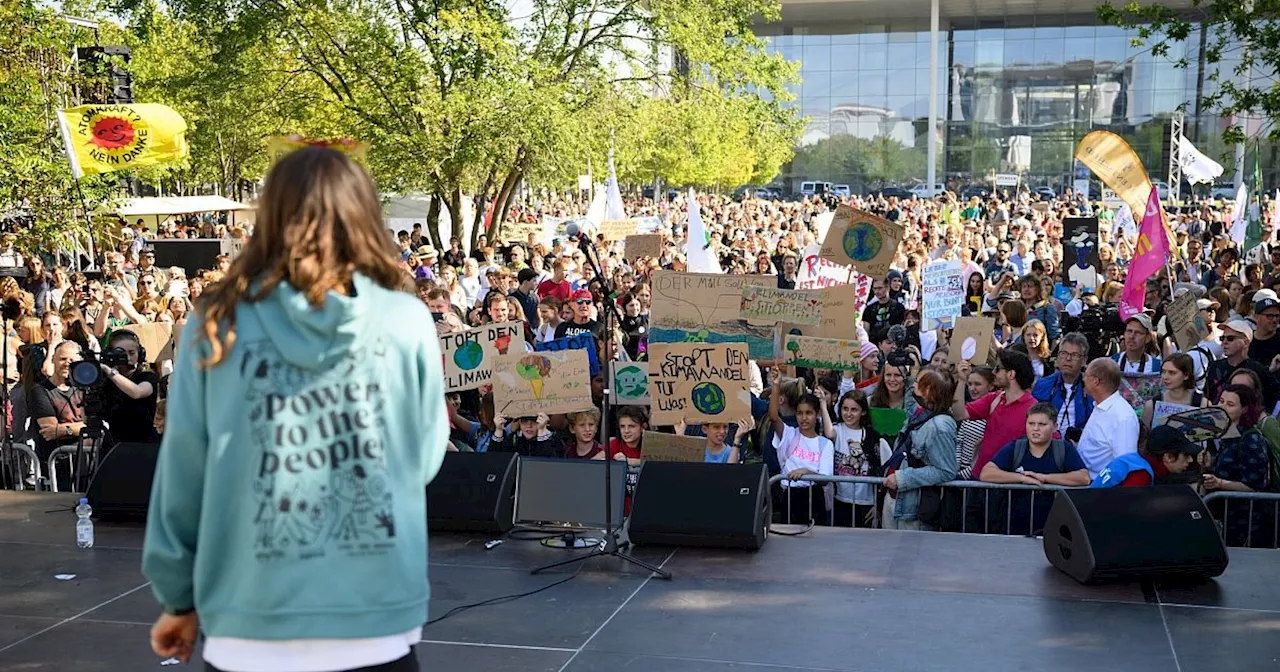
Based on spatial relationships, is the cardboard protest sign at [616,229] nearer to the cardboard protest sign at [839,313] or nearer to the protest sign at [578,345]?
the protest sign at [578,345]

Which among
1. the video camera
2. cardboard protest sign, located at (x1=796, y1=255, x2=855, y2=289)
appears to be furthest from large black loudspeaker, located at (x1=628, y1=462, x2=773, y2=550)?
cardboard protest sign, located at (x1=796, y1=255, x2=855, y2=289)

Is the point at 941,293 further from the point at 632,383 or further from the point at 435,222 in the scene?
the point at 435,222

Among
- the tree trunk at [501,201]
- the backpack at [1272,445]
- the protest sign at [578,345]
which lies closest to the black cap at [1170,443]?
the backpack at [1272,445]

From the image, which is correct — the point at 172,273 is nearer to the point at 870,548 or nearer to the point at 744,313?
the point at 744,313

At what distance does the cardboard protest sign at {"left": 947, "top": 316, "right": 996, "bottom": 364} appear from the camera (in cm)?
1101

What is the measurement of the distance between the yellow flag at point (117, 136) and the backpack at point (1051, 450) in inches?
417

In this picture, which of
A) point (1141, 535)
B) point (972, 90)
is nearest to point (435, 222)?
point (1141, 535)

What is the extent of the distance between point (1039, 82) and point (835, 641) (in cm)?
6624

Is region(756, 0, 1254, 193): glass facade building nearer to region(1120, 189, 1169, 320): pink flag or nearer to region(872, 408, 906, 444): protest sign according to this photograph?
region(1120, 189, 1169, 320): pink flag

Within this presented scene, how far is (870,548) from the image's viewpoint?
26.2 feet

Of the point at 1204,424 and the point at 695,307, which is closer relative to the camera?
the point at 1204,424

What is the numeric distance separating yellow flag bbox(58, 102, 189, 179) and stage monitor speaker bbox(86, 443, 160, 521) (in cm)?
661

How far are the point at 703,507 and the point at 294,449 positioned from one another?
5.54m

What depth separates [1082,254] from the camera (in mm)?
18859
